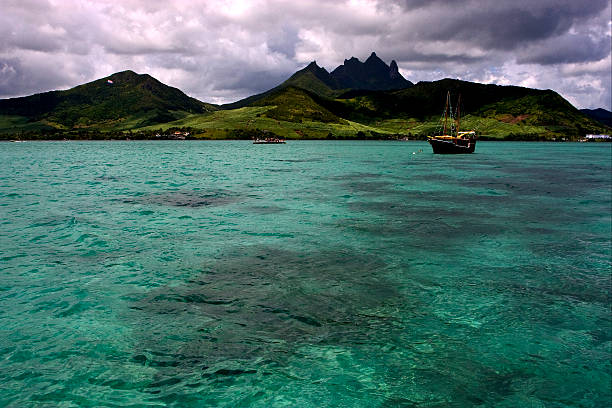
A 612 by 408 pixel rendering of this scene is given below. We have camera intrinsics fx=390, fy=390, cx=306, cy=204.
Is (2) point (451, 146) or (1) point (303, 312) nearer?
(1) point (303, 312)

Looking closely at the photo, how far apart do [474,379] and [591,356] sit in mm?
3908

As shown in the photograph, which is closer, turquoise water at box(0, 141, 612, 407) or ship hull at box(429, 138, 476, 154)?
turquoise water at box(0, 141, 612, 407)

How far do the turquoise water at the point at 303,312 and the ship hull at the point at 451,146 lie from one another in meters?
112

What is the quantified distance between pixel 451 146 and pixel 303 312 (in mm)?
134472

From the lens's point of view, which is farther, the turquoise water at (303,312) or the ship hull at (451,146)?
the ship hull at (451,146)

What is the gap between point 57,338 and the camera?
36.9 feet

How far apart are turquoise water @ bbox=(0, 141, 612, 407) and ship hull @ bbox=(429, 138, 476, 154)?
111949mm

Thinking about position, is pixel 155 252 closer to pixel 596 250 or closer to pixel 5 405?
pixel 5 405

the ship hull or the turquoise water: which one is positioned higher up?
the ship hull

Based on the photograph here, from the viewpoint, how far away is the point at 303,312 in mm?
12711

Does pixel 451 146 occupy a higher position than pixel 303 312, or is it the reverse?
pixel 451 146

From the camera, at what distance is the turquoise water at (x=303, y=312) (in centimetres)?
897

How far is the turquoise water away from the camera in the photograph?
897 cm

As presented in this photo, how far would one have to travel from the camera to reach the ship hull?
133788mm
